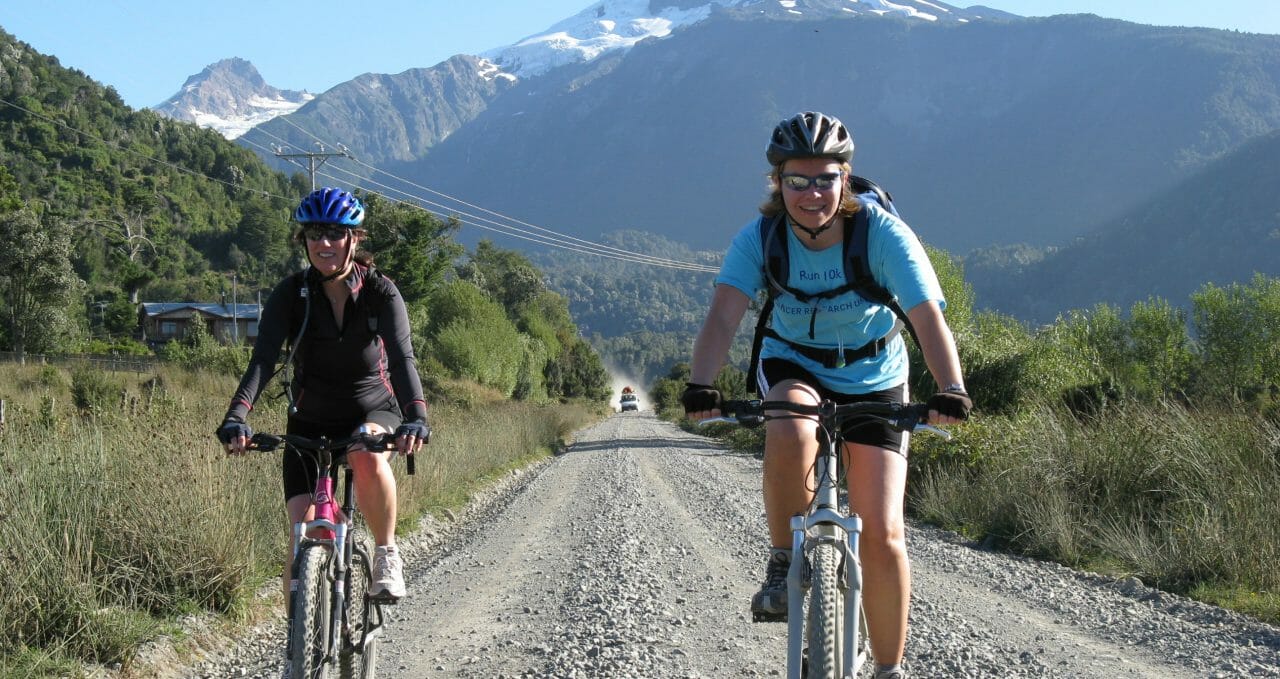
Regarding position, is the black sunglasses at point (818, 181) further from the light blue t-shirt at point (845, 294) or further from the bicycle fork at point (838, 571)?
the bicycle fork at point (838, 571)

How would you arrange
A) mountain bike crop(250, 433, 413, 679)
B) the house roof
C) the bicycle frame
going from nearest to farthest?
mountain bike crop(250, 433, 413, 679), the bicycle frame, the house roof

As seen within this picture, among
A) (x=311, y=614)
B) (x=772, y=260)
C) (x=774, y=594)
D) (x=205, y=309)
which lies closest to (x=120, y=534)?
(x=311, y=614)

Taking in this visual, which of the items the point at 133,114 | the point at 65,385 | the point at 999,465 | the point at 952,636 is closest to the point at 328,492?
the point at 952,636

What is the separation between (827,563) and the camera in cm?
340

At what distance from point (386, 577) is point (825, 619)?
2.01m

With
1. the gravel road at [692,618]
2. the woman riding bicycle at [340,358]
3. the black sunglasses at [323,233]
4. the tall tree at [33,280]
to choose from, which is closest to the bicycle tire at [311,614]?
the woman riding bicycle at [340,358]

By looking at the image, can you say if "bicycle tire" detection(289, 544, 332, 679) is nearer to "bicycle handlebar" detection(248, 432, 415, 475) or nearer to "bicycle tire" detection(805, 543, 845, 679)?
"bicycle handlebar" detection(248, 432, 415, 475)

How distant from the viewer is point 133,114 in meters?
132

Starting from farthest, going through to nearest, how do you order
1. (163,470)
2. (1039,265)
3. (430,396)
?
1. (1039,265)
2. (430,396)
3. (163,470)

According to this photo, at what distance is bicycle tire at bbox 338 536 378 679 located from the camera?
4.27m

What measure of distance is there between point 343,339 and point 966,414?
259 centimetres

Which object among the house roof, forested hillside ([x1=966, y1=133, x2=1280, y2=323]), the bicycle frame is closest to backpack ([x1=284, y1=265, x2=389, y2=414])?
the bicycle frame

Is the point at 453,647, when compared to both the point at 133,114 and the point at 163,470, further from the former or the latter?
the point at 133,114

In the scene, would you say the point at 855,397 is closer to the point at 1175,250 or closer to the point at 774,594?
the point at 774,594
